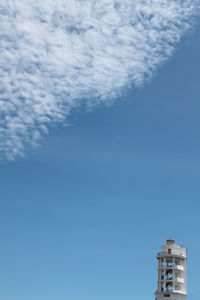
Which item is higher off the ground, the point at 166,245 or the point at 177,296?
the point at 166,245

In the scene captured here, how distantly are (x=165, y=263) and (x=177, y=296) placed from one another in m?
9.82

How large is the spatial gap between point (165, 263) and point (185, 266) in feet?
21.1

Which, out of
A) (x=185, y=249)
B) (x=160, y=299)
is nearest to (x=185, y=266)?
(x=185, y=249)

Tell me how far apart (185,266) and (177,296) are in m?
10.0

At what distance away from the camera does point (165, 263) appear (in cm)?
11756

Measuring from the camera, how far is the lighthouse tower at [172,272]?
113 meters

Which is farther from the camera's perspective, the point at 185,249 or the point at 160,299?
the point at 185,249

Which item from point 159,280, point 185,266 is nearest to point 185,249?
point 185,266

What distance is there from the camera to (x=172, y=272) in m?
117

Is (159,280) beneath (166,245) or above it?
beneath

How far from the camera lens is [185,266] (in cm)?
11875

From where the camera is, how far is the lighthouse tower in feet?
371

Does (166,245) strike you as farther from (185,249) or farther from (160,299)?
(160,299)

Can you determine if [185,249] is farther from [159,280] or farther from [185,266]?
[159,280]
